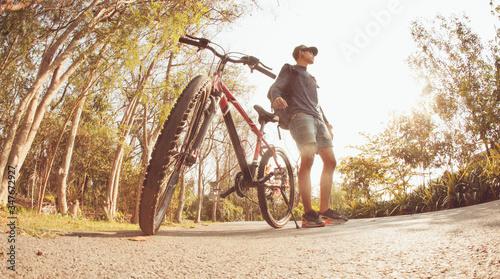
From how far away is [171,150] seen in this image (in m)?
1.68

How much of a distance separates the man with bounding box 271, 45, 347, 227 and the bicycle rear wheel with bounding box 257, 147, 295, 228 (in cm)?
35

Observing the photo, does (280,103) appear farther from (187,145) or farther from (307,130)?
(187,145)

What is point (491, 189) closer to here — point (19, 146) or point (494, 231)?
point (494, 231)

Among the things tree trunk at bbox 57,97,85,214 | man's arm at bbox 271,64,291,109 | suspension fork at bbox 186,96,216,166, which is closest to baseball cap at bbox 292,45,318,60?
man's arm at bbox 271,64,291,109

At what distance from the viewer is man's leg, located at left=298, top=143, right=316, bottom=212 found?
325 centimetres

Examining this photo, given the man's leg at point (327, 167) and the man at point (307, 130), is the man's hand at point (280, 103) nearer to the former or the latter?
the man at point (307, 130)

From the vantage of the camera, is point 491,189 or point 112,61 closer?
point 112,61

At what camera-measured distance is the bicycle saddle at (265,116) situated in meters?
3.36

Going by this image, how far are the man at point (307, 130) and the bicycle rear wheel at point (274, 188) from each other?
350 mm

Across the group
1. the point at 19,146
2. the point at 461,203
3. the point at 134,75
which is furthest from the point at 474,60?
the point at 19,146

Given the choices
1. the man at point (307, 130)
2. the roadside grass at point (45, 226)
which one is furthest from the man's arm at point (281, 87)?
the roadside grass at point (45, 226)

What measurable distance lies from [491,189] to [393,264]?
5.70 metres

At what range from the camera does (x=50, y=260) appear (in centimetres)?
108

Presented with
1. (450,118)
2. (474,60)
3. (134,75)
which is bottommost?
(134,75)
